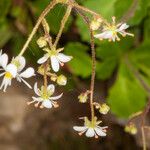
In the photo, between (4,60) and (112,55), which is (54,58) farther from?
(112,55)

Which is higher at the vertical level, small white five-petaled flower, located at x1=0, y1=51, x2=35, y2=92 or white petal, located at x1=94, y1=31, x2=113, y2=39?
white petal, located at x1=94, y1=31, x2=113, y2=39

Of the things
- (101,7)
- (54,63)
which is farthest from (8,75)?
(101,7)

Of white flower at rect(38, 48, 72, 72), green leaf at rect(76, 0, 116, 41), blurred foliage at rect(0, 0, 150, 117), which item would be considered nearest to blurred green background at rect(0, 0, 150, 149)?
blurred foliage at rect(0, 0, 150, 117)

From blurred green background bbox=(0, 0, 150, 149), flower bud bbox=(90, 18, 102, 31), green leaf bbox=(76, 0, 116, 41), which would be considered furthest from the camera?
blurred green background bbox=(0, 0, 150, 149)

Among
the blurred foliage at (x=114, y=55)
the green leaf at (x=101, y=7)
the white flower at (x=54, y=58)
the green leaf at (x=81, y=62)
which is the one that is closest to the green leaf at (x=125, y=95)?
the blurred foliage at (x=114, y=55)

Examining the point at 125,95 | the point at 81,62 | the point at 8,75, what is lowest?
the point at 8,75

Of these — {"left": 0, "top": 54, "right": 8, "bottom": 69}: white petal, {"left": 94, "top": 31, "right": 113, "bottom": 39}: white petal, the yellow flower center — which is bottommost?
the yellow flower center

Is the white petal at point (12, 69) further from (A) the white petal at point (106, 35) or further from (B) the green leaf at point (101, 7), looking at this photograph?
(B) the green leaf at point (101, 7)

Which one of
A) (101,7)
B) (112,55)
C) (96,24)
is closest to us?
(96,24)

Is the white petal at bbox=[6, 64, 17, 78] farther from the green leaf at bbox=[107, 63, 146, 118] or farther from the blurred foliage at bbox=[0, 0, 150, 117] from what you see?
the green leaf at bbox=[107, 63, 146, 118]

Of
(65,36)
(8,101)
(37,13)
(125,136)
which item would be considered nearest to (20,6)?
(37,13)
